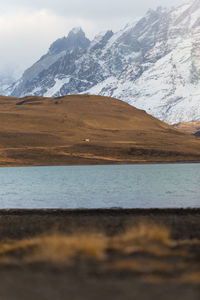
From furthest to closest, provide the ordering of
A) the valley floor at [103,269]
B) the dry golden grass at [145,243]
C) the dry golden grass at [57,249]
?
the dry golden grass at [145,243]
the dry golden grass at [57,249]
the valley floor at [103,269]

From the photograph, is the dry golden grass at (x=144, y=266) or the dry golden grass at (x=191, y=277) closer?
the dry golden grass at (x=191, y=277)

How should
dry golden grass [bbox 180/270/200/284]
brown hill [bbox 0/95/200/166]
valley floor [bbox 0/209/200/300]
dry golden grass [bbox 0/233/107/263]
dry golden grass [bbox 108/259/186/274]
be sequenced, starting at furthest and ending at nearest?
brown hill [bbox 0/95/200/166] < dry golden grass [bbox 0/233/107/263] < dry golden grass [bbox 108/259/186/274] < dry golden grass [bbox 180/270/200/284] < valley floor [bbox 0/209/200/300]

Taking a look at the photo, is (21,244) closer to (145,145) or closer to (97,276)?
(97,276)

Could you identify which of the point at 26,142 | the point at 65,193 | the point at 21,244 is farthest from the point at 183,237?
the point at 26,142

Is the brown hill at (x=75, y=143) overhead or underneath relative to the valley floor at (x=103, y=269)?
overhead

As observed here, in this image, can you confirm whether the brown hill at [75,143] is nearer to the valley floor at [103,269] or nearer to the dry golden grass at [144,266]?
the valley floor at [103,269]

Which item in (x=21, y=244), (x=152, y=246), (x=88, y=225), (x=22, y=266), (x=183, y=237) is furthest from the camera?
(x=88, y=225)

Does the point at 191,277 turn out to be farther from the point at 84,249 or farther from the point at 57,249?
the point at 57,249

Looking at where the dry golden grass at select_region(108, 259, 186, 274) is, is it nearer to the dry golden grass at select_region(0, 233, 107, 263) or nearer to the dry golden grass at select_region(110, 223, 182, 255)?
the dry golden grass at select_region(0, 233, 107, 263)

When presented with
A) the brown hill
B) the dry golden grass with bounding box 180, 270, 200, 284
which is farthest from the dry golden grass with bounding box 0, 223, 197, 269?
the brown hill

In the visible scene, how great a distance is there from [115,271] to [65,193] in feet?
116

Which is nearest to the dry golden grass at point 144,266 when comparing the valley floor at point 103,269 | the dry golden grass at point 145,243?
the valley floor at point 103,269

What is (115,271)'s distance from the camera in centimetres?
883

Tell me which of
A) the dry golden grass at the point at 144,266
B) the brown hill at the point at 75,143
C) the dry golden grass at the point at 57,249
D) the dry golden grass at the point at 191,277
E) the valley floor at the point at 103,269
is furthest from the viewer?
the brown hill at the point at 75,143
